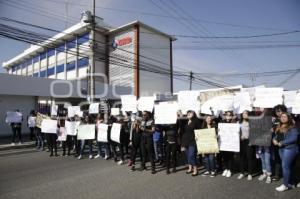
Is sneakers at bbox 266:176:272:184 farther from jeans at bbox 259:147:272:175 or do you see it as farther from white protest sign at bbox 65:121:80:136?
white protest sign at bbox 65:121:80:136

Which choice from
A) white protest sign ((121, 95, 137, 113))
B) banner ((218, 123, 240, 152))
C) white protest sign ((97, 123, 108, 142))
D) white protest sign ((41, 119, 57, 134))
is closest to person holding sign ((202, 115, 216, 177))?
banner ((218, 123, 240, 152))

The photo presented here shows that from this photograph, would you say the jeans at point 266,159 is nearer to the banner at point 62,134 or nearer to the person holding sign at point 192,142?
the person holding sign at point 192,142

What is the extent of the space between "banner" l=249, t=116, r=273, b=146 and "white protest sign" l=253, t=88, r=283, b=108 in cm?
186

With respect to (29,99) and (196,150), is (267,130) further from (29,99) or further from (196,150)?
(29,99)

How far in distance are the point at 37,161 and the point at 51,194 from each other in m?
4.61

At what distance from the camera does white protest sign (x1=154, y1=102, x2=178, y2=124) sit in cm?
842

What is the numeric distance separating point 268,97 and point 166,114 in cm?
336

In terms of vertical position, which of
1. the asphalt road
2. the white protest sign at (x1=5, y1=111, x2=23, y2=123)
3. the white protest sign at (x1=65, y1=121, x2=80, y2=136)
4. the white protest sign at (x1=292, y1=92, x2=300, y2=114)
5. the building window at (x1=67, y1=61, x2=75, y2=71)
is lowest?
the asphalt road

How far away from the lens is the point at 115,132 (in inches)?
388

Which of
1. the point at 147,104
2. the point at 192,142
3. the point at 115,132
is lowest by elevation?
the point at 192,142

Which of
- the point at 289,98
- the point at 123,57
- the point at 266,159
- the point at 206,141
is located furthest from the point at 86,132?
the point at 123,57

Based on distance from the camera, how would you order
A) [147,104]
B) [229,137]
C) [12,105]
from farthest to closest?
[12,105], [147,104], [229,137]

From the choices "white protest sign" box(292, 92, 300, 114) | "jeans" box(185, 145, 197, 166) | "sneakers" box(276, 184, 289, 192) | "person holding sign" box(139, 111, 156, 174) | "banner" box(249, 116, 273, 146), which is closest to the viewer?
"sneakers" box(276, 184, 289, 192)

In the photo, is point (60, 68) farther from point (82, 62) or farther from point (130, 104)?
point (130, 104)
